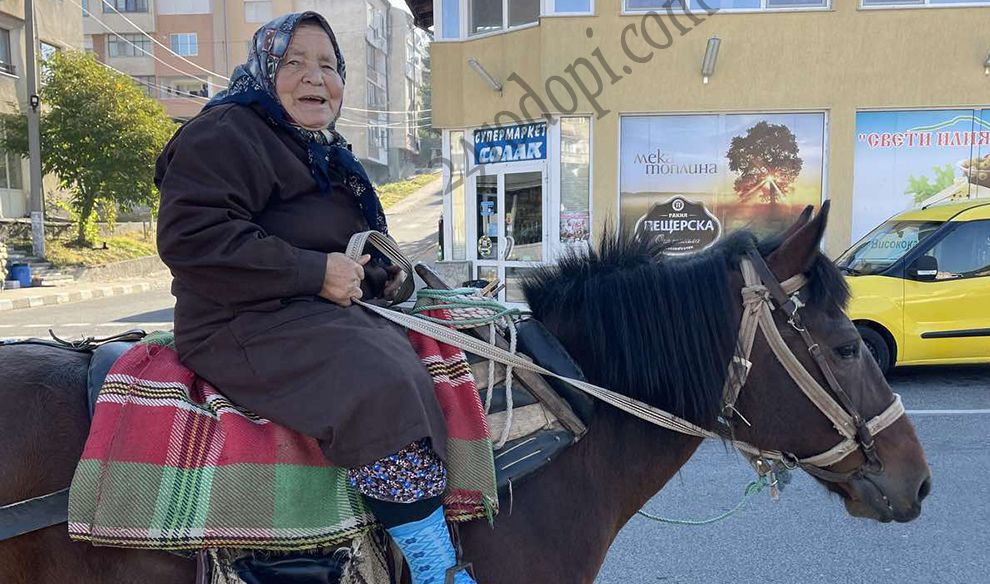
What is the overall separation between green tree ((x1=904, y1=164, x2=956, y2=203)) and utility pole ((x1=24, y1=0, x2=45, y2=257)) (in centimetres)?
2176

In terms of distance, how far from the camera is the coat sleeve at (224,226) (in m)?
1.65

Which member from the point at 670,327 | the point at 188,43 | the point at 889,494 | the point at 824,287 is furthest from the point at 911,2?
the point at 188,43

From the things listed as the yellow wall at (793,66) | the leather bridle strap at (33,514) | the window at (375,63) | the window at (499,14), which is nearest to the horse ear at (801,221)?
the leather bridle strap at (33,514)

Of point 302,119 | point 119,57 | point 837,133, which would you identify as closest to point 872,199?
point 837,133

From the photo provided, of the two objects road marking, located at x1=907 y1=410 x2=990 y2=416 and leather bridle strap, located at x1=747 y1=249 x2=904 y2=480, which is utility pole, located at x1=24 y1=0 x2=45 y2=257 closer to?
road marking, located at x1=907 y1=410 x2=990 y2=416

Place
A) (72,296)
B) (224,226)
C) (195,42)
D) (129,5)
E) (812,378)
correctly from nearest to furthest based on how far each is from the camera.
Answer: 1. (224,226)
2. (812,378)
3. (72,296)
4. (195,42)
5. (129,5)

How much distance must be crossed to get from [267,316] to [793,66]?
43.9 feet

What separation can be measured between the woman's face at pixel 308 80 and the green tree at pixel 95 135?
21.8 meters

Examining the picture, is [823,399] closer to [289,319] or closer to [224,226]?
[289,319]

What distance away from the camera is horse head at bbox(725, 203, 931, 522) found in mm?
2016

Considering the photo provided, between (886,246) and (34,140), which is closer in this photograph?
(886,246)

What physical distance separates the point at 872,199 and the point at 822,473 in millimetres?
12884

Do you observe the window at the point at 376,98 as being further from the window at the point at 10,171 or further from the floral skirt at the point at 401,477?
the floral skirt at the point at 401,477

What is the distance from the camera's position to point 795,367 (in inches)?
78.2
